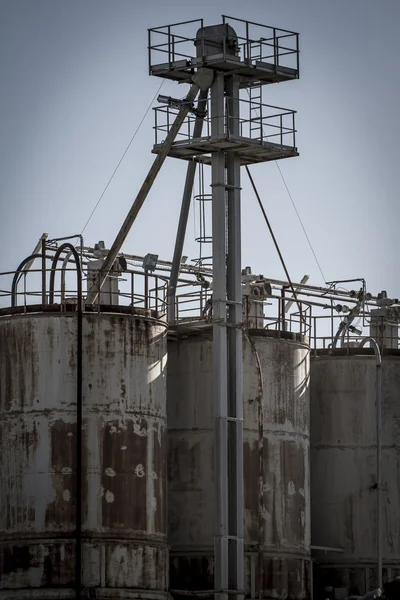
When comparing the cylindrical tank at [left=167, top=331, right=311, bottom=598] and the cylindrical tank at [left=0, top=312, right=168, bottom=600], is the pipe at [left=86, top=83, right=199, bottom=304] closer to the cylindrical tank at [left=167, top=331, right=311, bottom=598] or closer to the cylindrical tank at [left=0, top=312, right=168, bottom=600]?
the cylindrical tank at [left=0, top=312, right=168, bottom=600]

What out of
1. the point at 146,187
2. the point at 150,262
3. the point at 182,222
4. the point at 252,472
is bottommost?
the point at 252,472

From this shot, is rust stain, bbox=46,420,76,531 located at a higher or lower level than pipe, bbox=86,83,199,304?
lower

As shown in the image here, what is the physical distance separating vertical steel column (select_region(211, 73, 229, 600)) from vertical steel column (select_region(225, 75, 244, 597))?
0.30 meters

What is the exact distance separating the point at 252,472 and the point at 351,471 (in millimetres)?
5601

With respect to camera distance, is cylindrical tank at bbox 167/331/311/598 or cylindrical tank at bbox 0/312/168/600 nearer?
cylindrical tank at bbox 0/312/168/600

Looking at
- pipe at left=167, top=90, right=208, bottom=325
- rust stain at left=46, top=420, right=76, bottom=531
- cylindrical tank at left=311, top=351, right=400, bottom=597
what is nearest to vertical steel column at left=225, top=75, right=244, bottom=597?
pipe at left=167, top=90, right=208, bottom=325

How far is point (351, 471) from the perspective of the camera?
58594 millimetres

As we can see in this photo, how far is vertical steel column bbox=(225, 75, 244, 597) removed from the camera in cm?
5128

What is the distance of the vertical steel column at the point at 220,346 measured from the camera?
51.0m

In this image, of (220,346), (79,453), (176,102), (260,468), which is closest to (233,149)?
(176,102)

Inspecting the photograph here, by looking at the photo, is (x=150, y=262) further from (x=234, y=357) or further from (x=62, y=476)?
(x=62, y=476)

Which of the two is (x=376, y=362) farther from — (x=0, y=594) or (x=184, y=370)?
(x=0, y=594)

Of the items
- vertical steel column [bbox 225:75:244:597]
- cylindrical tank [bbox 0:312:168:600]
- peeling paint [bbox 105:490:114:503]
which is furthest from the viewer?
vertical steel column [bbox 225:75:244:597]

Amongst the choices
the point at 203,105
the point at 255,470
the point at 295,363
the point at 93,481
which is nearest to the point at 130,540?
the point at 93,481
